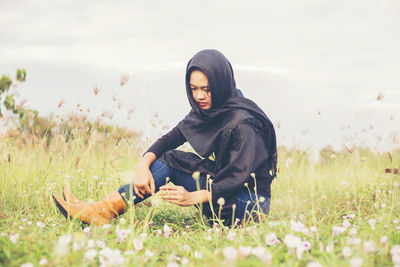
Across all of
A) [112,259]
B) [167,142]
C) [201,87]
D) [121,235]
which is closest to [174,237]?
[121,235]

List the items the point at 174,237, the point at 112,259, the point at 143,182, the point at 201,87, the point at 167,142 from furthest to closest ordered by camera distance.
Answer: the point at 167,142, the point at 201,87, the point at 143,182, the point at 174,237, the point at 112,259

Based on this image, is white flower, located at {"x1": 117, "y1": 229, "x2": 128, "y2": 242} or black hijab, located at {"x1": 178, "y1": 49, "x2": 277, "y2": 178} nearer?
white flower, located at {"x1": 117, "y1": 229, "x2": 128, "y2": 242}

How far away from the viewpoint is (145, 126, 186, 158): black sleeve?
11.3ft

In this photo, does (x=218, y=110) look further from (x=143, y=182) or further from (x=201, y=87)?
(x=143, y=182)

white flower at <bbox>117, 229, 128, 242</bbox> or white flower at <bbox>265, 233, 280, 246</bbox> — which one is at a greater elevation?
white flower at <bbox>265, 233, 280, 246</bbox>

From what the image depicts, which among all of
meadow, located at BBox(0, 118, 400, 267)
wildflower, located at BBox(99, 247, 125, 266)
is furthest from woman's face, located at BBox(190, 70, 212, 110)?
wildflower, located at BBox(99, 247, 125, 266)

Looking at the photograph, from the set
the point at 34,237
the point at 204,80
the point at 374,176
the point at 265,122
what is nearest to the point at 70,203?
the point at 34,237

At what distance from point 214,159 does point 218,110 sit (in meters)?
0.45

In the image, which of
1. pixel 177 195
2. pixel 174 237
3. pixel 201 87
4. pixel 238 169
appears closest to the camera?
pixel 174 237

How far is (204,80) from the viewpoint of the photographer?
3121mm

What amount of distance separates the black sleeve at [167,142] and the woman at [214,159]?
1cm

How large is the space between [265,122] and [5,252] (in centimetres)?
210

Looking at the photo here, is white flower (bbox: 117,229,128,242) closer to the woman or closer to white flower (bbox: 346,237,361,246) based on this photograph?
the woman

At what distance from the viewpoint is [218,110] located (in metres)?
Answer: 3.22
